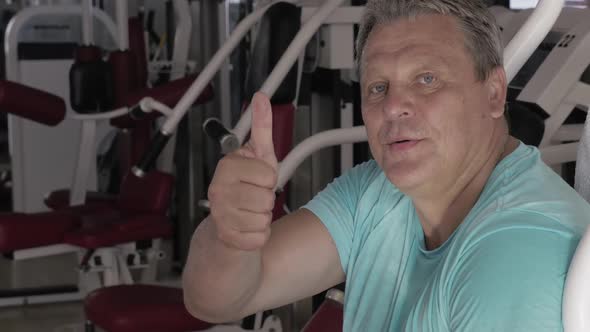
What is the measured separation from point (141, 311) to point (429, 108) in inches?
55.3

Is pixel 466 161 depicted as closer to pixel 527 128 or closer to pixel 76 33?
pixel 527 128

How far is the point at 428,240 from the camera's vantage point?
1.36 metres

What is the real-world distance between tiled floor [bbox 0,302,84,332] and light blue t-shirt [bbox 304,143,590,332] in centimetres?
255

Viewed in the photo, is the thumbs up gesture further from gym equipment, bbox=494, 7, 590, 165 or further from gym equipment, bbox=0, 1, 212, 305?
gym equipment, bbox=0, 1, 212, 305

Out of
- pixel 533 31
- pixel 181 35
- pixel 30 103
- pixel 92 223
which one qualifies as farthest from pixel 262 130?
pixel 181 35

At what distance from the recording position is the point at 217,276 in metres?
1.32

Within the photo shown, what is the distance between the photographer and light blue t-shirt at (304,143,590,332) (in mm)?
995

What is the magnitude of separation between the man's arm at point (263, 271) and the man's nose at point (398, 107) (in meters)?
0.28

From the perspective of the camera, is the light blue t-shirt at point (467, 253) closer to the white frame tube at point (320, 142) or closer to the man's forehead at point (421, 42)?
the man's forehead at point (421, 42)

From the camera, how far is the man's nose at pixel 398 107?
125cm

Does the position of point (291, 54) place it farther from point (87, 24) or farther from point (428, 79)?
point (87, 24)

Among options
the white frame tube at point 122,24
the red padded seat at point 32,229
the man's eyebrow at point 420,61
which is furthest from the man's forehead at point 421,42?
the white frame tube at point 122,24

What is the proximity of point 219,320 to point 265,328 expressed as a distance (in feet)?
4.67

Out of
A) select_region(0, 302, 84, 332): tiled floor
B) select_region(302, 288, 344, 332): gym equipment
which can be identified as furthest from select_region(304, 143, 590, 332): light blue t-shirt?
select_region(0, 302, 84, 332): tiled floor
